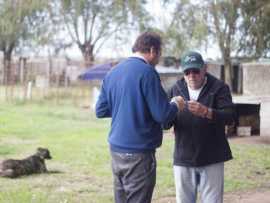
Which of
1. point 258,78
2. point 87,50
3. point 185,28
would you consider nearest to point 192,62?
point 258,78

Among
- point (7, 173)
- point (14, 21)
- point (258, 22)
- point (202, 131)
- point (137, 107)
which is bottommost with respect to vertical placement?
point (7, 173)

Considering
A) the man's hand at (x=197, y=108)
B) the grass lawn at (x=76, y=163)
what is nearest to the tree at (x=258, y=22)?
the grass lawn at (x=76, y=163)

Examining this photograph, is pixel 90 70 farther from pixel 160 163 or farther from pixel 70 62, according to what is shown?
pixel 160 163

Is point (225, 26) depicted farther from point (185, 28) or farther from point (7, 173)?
point (7, 173)

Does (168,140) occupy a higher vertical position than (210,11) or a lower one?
lower

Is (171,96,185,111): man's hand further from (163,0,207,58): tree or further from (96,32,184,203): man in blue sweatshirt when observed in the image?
(163,0,207,58): tree

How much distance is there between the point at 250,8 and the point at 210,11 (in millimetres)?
7292

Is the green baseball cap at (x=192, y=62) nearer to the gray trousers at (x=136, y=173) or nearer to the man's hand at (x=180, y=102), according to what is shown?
the man's hand at (x=180, y=102)

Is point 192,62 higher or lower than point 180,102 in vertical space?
higher

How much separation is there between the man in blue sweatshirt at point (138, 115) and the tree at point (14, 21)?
34.5 feet

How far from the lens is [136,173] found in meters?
4.49

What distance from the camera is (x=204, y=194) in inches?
193

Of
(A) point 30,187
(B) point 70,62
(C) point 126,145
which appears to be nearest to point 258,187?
(A) point 30,187

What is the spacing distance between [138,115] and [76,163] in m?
6.40
